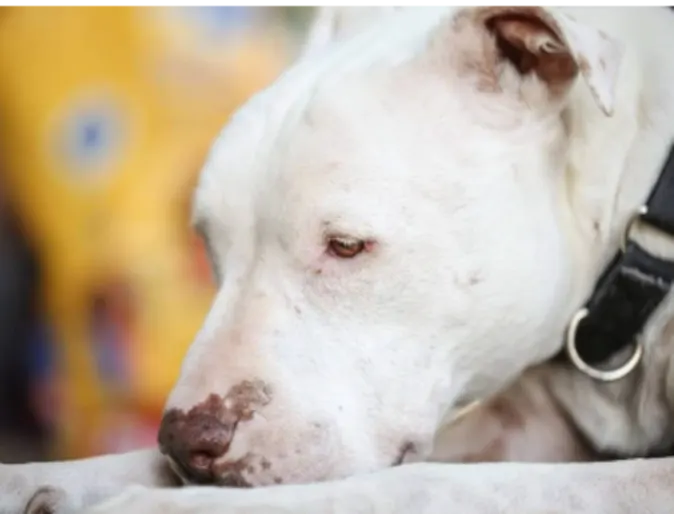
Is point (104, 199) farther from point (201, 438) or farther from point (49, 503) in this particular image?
point (201, 438)

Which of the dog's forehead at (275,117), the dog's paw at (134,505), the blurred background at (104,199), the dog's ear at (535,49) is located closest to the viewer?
the dog's paw at (134,505)

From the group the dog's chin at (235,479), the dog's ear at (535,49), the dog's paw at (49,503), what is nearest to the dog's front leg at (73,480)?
the dog's paw at (49,503)

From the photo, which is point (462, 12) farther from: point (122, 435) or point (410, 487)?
point (122, 435)

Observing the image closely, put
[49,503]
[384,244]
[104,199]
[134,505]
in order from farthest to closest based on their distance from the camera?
[104,199] < [49,503] < [384,244] < [134,505]

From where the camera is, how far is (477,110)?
1434mm

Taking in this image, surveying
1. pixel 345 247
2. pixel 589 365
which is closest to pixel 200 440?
pixel 345 247

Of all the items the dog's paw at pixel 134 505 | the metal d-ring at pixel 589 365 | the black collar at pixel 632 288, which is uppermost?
the black collar at pixel 632 288

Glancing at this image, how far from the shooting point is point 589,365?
1542 mm

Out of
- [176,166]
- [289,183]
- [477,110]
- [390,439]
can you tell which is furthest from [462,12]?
[176,166]

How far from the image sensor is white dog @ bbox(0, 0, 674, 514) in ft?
4.25

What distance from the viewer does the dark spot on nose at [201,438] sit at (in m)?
1.29

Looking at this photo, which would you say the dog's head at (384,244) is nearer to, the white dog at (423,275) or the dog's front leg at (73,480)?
the white dog at (423,275)

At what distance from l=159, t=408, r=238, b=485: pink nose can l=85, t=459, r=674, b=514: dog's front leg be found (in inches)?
2.2

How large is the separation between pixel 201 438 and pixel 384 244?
30cm
